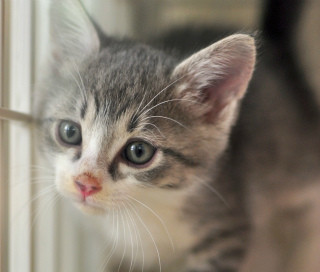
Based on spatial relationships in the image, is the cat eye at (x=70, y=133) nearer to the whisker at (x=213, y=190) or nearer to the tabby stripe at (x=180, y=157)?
the tabby stripe at (x=180, y=157)

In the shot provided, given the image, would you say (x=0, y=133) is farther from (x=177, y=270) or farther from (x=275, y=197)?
(x=275, y=197)

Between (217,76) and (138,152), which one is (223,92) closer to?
(217,76)

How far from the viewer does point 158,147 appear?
873mm

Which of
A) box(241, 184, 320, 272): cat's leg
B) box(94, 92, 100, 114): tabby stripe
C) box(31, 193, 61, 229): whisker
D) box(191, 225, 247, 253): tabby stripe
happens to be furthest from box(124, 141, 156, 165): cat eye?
box(241, 184, 320, 272): cat's leg

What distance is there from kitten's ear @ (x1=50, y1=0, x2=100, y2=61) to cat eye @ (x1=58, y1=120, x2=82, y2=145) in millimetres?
184

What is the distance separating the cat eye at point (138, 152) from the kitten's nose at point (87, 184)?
9 centimetres

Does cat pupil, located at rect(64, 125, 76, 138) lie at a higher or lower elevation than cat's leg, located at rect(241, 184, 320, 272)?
higher

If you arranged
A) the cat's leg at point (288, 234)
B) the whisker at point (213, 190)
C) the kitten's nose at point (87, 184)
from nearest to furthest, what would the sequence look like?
the kitten's nose at point (87, 184)
the whisker at point (213, 190)
the cat's leg at point (288, 234)

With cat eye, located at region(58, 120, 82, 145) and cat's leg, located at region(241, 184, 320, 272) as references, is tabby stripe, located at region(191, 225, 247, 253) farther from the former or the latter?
cat eye, located at region(58, 120, 82, 145)

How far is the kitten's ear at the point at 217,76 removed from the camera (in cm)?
83

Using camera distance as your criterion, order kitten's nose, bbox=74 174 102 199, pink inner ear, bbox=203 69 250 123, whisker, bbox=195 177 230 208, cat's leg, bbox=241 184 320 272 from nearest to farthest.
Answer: kitten's nose, bbox=74 174 102 199 → pink inner ear, bbox=203 69 250 123 → whisker, bbox=195 177 230 208 → cat's leg, bbox=241 184 320 272

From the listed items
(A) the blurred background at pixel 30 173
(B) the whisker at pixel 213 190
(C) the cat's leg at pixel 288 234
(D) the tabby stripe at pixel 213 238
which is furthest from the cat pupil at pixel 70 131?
(C) the cat's leg at pixel 288 234

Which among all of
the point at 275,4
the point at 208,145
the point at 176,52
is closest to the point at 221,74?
the point at 208,145

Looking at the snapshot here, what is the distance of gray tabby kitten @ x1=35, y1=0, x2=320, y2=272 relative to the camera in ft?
2.75
